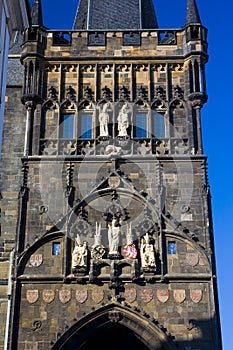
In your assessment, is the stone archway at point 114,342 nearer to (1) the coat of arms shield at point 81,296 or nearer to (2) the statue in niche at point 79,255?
(1) the coat of arms shield at point 81,296

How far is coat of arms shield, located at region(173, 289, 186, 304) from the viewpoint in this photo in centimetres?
1466

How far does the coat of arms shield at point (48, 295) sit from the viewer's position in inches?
579

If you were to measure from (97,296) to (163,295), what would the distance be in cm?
131

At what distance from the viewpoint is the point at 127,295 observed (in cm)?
1474

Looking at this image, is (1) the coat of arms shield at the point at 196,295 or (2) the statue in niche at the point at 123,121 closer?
(1) the coat of arms shield at the point at 196,295

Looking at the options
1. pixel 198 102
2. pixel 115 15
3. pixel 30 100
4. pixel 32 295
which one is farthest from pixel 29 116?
pixel 115 15

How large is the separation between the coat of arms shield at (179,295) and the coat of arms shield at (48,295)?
2.43 m

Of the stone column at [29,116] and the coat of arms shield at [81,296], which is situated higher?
the stone column at [29,116]

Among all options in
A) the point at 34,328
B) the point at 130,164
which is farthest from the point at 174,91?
the point at 34,328

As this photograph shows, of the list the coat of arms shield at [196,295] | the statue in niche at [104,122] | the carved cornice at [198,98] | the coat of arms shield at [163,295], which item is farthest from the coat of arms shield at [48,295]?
the carved cornice at [198,98]

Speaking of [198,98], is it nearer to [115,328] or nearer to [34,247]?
[34,247]

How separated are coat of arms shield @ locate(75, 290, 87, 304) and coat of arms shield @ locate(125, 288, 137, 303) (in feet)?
2.74

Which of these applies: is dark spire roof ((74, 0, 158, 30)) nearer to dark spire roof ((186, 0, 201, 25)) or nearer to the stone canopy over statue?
dark spire roof ((186, 0, 201, 25))

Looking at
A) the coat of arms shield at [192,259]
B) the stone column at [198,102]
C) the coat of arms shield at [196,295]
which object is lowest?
the coat of arms shield at [196,295]
